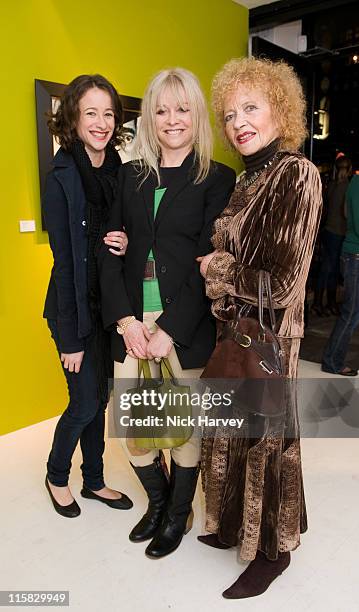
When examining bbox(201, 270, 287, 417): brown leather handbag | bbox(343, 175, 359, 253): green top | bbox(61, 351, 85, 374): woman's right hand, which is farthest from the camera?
bbox(343, 175, 359, 253): green top

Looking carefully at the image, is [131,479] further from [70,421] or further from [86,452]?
[70,421]

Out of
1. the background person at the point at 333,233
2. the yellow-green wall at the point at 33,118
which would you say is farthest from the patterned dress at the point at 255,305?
the background person at the point at 333,233

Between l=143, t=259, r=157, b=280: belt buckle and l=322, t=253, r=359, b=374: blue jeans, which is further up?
l=143, t=259, r=157, b=280: belt buckle

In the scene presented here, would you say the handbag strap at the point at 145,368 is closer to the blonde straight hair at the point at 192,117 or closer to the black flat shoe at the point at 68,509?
the blonde straight hair at the point at 192,117

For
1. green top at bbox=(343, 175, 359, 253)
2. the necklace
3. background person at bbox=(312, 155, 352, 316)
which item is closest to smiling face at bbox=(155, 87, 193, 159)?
the necklace

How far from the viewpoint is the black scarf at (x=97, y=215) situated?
1.93 m

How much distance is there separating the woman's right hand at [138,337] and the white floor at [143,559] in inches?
30.3

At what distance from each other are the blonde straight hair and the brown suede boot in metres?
1.29

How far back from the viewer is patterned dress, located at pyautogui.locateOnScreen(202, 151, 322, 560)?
59.5 inches

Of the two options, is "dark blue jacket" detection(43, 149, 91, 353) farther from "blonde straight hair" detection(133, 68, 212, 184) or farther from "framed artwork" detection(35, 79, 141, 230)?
"framed artwork" detection(35, 79, 141, 230)

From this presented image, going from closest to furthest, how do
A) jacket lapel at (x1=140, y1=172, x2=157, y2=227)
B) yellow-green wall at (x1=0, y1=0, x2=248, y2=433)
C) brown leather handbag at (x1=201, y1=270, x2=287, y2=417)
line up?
1. brown leather handbag at (x1=201, y1=270, x2=287, y2=417)
2. jacket lapel at (x1=140, y1=172, x2=157, y2=227)
3. yellow-green wall at (x1=0, y1=0, x2=248, y2=433)

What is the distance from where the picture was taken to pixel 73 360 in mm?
2018

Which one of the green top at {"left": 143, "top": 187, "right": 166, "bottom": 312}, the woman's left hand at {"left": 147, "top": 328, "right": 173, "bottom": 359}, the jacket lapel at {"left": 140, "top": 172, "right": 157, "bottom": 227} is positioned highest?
the jacket lapel at {"left": 140, "top": 172, "right": 157, "bottom": 227}

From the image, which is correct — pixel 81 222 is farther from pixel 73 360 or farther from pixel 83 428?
pixel 83 428
